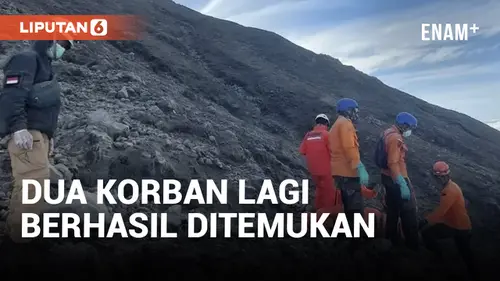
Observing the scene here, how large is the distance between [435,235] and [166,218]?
3.33m

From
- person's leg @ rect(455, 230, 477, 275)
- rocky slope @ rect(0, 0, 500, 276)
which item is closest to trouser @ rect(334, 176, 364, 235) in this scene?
person's leg @ rect(455, 230, 477, 275)

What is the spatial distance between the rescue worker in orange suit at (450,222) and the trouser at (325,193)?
Result: 123 centimetres

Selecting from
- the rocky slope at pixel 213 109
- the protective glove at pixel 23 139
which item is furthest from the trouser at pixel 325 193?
the protective glove at pixel 23 139

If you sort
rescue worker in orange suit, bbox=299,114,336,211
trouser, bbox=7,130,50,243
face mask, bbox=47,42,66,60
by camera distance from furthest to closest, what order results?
1. rescue worker in orange suit, bbox=299,114,336,211
2. face mask, bbox=47,42,66,60
3. trouser, bbox=7,130,50,243

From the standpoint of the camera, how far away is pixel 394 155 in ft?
22.3

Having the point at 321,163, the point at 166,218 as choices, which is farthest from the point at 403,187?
the point at 166,218

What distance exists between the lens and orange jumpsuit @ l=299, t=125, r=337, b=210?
23.9 feet

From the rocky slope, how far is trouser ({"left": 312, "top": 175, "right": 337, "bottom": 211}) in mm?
1193

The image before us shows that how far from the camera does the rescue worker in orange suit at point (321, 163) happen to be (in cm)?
729

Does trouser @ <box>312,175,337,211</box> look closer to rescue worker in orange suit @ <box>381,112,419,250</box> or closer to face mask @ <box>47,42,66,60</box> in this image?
rescue worker in orange suit @ <box>381,112,419,250</box>

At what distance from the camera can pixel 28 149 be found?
4.98 m

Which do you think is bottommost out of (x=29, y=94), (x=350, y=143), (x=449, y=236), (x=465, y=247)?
(x=465, y=247)

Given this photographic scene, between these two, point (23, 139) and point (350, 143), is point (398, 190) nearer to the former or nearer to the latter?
point (350, 143)

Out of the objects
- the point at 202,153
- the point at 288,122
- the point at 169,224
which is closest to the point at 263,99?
the point at 288,122
